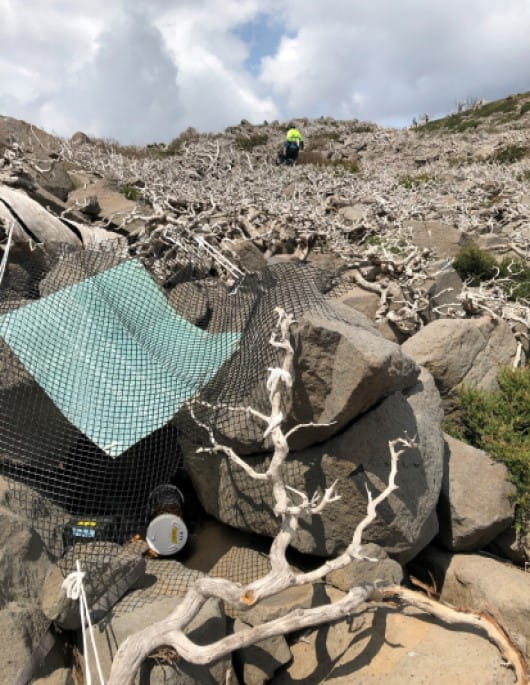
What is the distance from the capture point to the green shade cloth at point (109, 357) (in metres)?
3.13

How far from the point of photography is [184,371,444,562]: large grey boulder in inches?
126

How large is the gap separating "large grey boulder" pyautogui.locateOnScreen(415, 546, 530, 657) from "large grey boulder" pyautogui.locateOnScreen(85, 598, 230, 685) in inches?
59.4

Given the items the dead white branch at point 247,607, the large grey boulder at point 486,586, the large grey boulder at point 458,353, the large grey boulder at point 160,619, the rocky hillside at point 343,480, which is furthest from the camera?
the large grey boulder at point 458,353

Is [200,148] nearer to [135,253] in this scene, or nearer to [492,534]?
[135,253]

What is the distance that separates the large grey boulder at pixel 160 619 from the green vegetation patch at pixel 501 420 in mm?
2686

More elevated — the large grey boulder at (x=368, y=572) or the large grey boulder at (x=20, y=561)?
the large grey boulder at (x=368, y=572)

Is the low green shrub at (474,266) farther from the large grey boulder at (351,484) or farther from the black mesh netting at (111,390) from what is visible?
the large grey boulder at (351,484)

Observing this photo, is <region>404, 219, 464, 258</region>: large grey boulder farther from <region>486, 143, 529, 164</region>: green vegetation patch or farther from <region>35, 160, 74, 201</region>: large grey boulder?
<region>486, 143, 529, 164</region>: green vegetation patch

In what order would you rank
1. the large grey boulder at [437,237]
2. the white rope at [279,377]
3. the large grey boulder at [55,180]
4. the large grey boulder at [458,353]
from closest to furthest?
1. the white rope at [279,377]
2. the large grey boulder at [458,353]
3. the large grey boulder at [55,180]
4. the large grey boulder at [437,237]

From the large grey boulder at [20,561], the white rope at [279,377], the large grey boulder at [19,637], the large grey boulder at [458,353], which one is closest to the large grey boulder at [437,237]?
the large grey boulder at [458,353]

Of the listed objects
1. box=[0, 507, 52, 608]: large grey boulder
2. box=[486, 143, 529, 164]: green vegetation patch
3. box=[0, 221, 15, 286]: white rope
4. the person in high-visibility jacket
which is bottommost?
box=[0, 507, 52, 608]: large grey boulder

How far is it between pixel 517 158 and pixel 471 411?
68.3ft

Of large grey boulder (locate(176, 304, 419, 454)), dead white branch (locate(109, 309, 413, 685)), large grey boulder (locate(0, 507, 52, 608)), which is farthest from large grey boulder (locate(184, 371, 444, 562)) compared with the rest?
large grey boulder (locate(0, 507, 52, 608))

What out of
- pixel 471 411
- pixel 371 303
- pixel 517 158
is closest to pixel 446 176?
pixel 517 158
